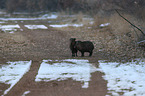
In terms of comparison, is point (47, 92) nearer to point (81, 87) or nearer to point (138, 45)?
point (81, 87)

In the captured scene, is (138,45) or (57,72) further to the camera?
(138,45)

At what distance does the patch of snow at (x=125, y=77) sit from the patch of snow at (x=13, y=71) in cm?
253

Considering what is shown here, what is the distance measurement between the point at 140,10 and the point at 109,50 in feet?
13.8

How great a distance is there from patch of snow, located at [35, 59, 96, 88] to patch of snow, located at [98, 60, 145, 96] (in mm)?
543

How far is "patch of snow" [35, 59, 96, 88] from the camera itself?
7905mm

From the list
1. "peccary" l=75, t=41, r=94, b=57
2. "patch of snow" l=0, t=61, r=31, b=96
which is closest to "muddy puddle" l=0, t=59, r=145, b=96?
"patch of snow" l=0, t=61, r=31, b=96

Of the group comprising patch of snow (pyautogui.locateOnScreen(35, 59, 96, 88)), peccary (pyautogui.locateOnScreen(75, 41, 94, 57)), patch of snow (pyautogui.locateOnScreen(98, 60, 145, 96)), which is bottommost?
patch of snow (pyautogui.locateOnScreen(98, 60, 145, 96))

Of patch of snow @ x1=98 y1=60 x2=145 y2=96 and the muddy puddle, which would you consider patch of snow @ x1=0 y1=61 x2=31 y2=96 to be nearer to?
the muddy puddle

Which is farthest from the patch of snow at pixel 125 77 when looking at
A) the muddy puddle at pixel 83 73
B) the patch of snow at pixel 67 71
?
the patch of snow at pixel 67 71

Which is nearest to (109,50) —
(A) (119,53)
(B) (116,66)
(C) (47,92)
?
(A) (119,53)

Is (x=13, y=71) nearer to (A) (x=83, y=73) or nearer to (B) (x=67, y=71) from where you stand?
(B) (x=67, y=71)

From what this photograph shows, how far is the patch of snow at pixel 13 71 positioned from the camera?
306 inches

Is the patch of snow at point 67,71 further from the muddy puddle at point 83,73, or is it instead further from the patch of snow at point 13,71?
the patch of snow at point 13,71

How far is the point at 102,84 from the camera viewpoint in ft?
23.9
